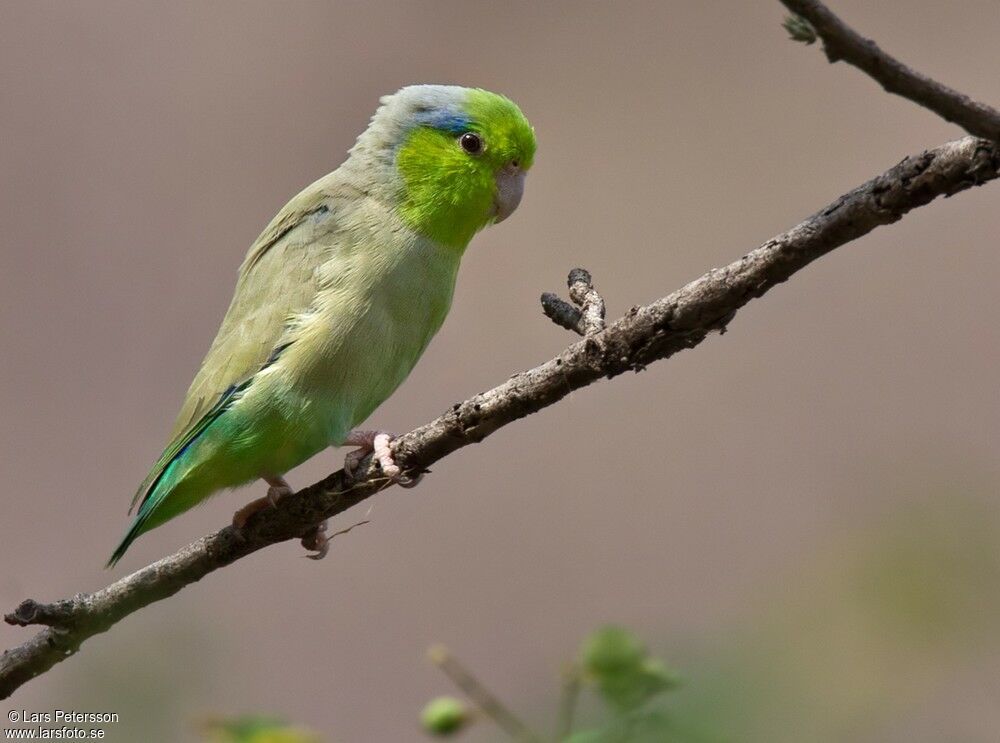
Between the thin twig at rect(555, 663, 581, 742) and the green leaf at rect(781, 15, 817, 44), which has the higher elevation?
the green leaf at rect(781, 15, 817, 44)

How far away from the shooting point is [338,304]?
3.60 meters

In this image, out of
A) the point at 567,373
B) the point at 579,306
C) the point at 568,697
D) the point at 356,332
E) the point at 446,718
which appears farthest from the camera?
the point at 356,332

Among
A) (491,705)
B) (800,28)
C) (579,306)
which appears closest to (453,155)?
(579,306)

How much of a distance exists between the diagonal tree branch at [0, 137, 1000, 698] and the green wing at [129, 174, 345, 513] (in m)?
0.66

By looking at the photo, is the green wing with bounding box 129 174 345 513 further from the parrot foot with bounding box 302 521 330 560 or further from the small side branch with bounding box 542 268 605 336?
the small side branch with bounding box 542 268 605 336

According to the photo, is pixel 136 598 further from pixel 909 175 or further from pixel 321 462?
pixel 321 462

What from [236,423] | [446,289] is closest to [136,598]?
[236,423]

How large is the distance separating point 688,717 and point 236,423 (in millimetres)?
2707

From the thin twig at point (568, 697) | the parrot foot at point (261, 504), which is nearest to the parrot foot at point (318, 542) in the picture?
the parrot foot at point (261, 504)

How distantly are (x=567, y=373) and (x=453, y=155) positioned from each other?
191 cm

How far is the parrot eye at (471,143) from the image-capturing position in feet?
13.4

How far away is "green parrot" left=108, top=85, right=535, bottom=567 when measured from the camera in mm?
3580

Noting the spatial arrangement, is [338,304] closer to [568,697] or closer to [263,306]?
[263,306]

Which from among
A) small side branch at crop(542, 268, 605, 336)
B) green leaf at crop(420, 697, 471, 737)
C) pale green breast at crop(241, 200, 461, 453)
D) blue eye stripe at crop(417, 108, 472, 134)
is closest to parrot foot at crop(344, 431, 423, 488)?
pale green breast at crop(241, 200, 461, 453)
